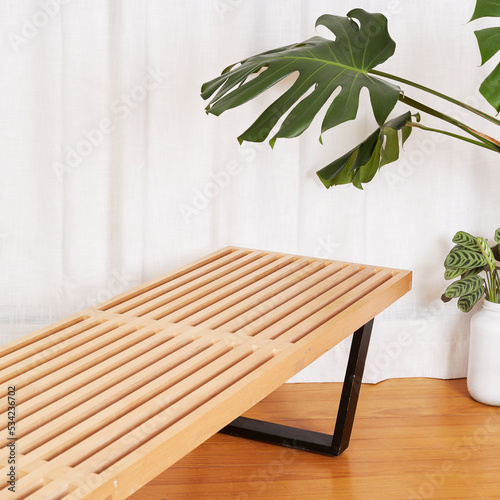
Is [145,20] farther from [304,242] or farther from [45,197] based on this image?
[304,242]

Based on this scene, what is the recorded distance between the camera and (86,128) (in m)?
2.04

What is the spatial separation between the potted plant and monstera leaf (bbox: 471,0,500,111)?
0.61m

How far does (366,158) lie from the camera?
1.68m

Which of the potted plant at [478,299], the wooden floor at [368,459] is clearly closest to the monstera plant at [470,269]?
the potted plant at [478,299]

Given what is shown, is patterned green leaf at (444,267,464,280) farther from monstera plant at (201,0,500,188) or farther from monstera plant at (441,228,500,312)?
monstera plant at (201,0,500,188)

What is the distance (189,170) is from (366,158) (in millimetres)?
634

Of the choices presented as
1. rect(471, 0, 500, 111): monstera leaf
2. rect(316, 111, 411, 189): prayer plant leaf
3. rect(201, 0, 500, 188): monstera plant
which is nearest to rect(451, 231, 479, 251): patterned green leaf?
rect(316, 111, 411, 189): prayer plant leaf

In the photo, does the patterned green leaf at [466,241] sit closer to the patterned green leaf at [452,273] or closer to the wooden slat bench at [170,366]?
the patterned green leaf at [452,273]

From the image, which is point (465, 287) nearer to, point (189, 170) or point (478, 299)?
point (478, 299)

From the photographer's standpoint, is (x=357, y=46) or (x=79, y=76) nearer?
(x=357, y=46)

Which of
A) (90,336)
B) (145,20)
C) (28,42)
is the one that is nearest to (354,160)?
(145,20)

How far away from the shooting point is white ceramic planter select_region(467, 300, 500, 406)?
6.45 feet

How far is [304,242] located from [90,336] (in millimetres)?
1002

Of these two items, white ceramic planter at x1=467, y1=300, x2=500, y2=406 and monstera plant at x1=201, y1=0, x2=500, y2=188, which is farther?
white ceramic planter at x1=467, y1=300, x2=500, y2=406
